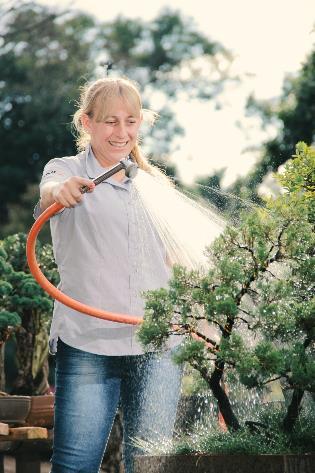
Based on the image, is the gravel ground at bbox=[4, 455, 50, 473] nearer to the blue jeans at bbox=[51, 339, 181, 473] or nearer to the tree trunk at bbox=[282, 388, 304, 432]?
the blue jeans at bbox=[51, 339, 181, 473]

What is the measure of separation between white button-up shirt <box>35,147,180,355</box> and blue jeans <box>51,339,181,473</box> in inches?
1.9

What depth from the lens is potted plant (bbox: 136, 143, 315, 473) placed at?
2402 millimetres

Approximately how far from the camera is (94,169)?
3.13m

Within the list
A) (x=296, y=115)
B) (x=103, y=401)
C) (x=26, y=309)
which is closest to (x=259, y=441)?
(x=103, y=401)

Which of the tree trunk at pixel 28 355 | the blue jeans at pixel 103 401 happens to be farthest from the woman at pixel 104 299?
the tree trunk at pixel 28 355

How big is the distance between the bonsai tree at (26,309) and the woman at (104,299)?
2588 millimetres

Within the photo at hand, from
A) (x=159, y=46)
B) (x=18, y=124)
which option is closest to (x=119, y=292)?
(x=18, y=124)

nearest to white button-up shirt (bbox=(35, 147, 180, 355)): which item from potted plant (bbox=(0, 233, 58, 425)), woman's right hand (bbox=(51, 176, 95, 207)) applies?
woman's right hand (bbox=(51, 176, 95, 207))

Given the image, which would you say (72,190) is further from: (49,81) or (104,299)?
(49,81)

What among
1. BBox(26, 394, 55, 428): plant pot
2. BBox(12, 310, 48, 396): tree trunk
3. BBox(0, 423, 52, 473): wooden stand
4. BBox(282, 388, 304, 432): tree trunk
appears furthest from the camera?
BBox(12, 310, 48, 396): tree trunk

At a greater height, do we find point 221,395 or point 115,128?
point 115,128

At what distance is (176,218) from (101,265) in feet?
1.09

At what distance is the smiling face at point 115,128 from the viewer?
121 inches

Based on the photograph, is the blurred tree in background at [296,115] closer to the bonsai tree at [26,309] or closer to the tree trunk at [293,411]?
the bonsai tree at [26,309]
